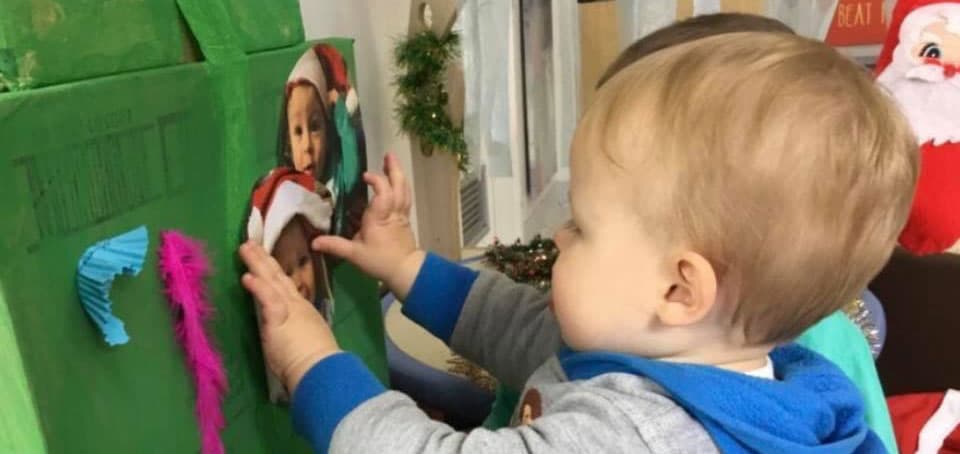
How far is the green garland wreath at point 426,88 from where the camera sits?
1.16 metres

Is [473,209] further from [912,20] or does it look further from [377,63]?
A: [912,20]

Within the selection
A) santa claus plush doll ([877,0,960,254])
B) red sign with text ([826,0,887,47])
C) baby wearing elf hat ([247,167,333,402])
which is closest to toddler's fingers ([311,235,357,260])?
baby wearing elf hat ([247,167,333,402])

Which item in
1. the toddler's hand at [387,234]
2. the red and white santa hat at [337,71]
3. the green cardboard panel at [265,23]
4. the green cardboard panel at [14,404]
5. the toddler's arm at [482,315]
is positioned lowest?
the toddler's arm at [482,315]

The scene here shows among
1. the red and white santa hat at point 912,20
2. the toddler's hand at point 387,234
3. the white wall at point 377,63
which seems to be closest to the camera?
the toddler's hand at point 387,234

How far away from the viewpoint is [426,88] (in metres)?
1.19

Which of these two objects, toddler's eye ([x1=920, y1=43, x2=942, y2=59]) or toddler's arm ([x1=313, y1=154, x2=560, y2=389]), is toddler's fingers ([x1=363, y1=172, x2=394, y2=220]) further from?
→ toddler's eye ([x1=920, y1=43, x2=942, y2=59])

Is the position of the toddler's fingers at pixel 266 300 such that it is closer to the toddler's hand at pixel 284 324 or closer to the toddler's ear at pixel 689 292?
the toddler's hand at pixel 284 324

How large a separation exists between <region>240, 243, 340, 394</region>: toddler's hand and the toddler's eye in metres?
1.06

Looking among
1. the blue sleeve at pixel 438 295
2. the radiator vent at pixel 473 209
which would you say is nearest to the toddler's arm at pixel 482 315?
the blue sleeve at pixel 438 295

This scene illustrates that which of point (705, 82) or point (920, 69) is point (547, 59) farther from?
point (705, 82)

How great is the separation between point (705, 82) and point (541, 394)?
21 cm

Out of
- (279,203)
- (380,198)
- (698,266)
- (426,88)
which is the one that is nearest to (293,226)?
(279,203)

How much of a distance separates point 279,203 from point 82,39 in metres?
0.18

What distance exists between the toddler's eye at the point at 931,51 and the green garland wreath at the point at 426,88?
64 cm
